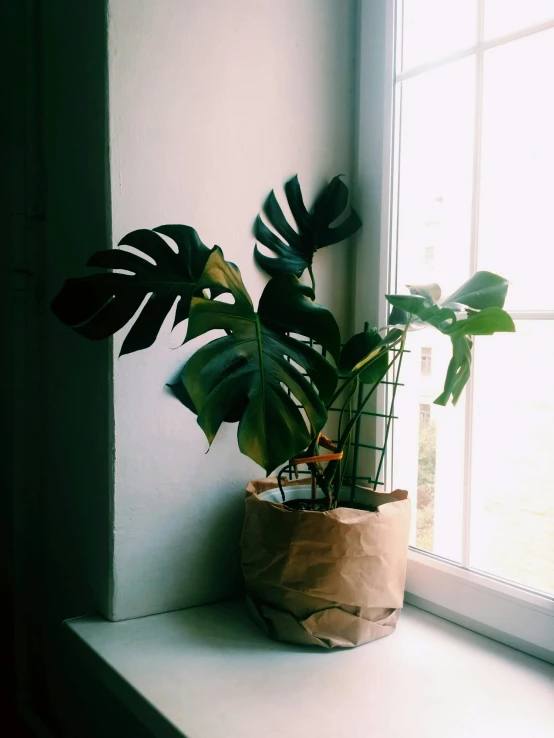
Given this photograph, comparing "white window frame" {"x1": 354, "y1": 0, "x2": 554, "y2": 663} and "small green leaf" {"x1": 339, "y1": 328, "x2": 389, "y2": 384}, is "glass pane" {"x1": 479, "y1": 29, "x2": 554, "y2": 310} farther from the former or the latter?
"small green leaf" {"x1": 339, "y1": 328, "x2": 389, "y2": 384}

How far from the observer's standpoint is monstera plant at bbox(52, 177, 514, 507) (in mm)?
748

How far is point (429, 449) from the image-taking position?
118cm

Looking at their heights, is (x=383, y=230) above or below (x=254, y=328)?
above

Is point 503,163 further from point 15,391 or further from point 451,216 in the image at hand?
point 15,391

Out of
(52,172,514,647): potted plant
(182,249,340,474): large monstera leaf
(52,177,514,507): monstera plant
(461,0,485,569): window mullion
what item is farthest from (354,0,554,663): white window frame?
(182,249,340,474): large monstera leaf

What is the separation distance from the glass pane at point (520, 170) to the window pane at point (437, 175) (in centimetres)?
4

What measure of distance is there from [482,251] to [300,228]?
1.13 ft

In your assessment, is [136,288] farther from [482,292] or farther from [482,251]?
[482,251]

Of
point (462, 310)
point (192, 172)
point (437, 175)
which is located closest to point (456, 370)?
point (462, 310)

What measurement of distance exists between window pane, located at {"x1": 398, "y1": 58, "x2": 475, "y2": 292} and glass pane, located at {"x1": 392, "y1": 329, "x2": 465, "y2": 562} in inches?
5.6

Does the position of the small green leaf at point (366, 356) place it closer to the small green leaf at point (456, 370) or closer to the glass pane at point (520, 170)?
the small green leaf at point (456, 370)

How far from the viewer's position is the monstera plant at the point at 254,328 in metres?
0.75

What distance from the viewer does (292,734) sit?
30.2 inches

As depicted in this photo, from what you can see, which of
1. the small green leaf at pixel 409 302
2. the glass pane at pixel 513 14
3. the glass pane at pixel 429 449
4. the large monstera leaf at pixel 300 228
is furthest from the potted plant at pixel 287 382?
the glass pane at pixel 513 14
